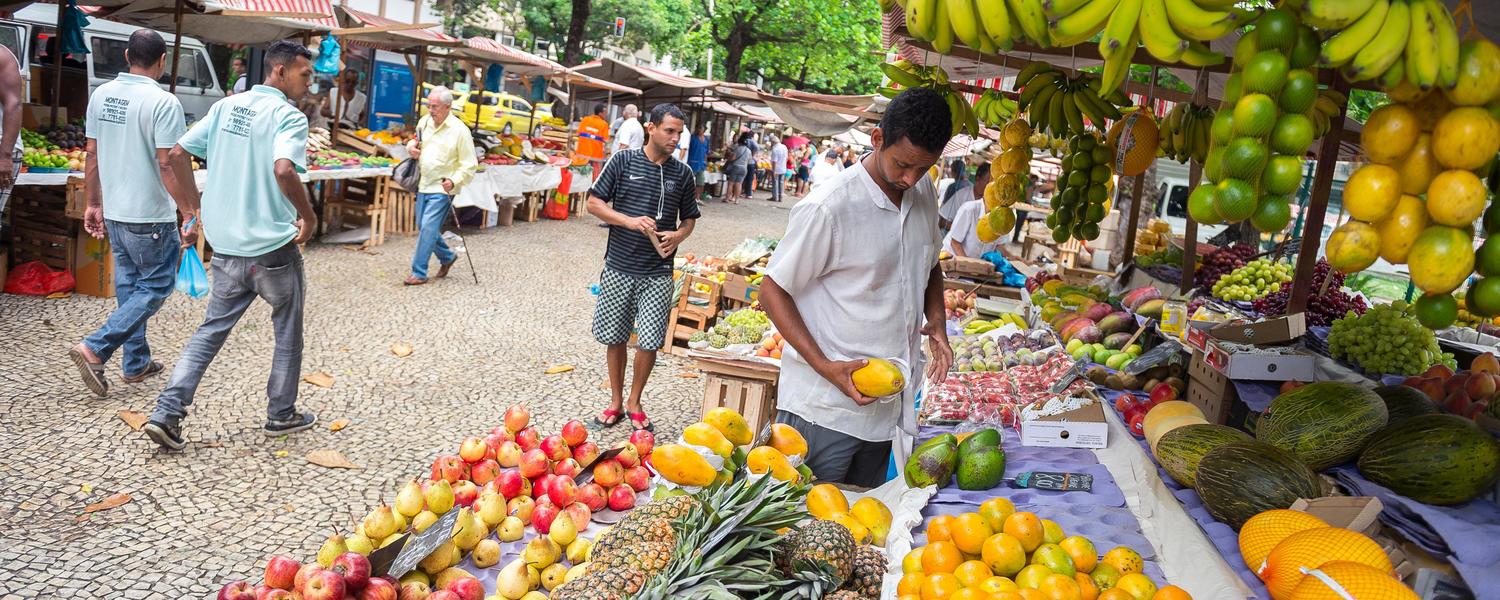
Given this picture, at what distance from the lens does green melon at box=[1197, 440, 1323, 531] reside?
2797 millimetres

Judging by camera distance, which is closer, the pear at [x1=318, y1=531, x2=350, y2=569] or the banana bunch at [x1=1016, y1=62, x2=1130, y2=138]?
the pear at [x1=318, y1=531, x2=350, y2=569]

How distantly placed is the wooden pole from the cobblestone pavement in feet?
11.6

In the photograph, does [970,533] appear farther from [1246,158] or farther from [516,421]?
[516,421]

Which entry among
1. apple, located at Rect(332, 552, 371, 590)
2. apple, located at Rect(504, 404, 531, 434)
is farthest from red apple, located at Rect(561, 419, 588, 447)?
apple, located at Rect(332, 552, 371, 590)

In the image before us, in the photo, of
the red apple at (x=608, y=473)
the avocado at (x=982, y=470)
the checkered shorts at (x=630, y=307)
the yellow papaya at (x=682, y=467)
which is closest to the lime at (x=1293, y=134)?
the avocado at (x=982, y=470)

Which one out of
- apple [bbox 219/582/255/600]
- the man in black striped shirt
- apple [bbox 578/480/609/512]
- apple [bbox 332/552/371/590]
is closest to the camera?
apple [bbox 219/582/255/600]

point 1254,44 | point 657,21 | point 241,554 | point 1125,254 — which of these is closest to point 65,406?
point 241,554

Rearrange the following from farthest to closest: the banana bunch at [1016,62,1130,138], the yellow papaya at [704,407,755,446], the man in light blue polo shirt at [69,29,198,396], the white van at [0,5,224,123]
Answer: the white van at [0,5,224,123]
the man in light blue polo shirt at [69,29,198,396]
the banana bunch at [1016,62,1130,138]
the yellow papaya at [704,407,755,446]

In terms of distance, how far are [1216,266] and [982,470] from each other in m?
4.58

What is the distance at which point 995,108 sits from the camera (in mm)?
5707

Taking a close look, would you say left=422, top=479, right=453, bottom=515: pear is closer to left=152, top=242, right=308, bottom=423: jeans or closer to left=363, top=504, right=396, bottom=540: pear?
left=363, top=504, right=396, bottom=540: pear

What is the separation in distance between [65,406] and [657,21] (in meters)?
34.7

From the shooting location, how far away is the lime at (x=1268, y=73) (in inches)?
78.4

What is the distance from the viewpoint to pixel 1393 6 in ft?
6.30
